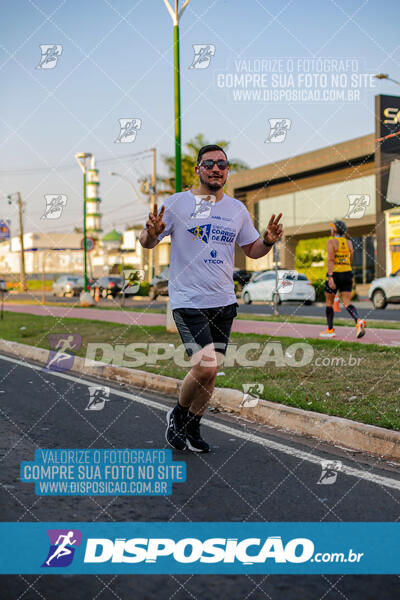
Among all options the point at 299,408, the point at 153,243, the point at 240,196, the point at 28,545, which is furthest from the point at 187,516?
the point at 240,196

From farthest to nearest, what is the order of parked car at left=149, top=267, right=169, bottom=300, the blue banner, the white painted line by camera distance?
parked car at left=149, top=267, right=169, bottom=300
the white painted line
the blue banner

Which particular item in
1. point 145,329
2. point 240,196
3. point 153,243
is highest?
point 240,196

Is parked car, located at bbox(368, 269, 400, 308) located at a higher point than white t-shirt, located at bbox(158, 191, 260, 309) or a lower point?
lower

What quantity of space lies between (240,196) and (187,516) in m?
49.6

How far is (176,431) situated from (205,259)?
1.29m

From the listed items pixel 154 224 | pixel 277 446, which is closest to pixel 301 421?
pixel 277 446

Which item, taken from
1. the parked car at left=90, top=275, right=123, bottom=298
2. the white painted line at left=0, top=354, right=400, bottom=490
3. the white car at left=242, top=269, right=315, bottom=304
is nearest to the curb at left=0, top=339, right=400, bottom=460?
the white painted line at left=0, top=354, right=400, bottom=490

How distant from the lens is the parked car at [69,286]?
1940 inches

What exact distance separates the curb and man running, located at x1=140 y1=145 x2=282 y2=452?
48.3 inches

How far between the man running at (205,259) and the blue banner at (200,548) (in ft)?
5.08

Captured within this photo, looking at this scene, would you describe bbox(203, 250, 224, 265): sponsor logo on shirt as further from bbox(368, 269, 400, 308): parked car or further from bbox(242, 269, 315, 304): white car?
bbox(242, 269, 315, 304): white car

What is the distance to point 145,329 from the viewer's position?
15.1 metres

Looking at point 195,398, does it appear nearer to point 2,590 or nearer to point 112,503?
point 112,503

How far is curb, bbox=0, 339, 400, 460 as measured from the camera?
17.1 feet
